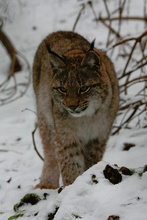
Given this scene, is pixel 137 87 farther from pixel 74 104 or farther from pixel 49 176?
pixel 74 104

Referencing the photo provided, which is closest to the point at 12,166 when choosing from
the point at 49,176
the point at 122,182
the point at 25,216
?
the point at 49,176

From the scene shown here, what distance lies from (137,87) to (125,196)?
15.6 feet

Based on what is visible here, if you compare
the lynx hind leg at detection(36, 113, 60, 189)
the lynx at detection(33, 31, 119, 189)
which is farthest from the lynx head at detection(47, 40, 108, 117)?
the lynx hind leg at detection(36, 113, 60, 189)

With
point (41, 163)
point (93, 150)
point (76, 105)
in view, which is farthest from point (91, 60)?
point (41, 163)

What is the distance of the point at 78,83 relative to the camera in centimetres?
433

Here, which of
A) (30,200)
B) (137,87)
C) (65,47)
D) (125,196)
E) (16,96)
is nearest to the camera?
(125,196)

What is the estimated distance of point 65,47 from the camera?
518 cm

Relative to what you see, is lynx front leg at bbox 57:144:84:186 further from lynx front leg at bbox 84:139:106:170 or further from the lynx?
lynx front leg at bbox 84:139:106:170

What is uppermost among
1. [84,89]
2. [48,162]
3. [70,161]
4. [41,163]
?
[84,89]

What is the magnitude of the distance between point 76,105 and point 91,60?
43cm

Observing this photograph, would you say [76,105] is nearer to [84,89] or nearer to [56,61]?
[84,89]

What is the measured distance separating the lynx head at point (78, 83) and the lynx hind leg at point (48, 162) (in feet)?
2.32

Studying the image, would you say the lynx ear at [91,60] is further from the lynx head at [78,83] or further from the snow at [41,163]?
the snow at [41,163]

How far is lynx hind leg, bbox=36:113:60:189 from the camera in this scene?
521cm
